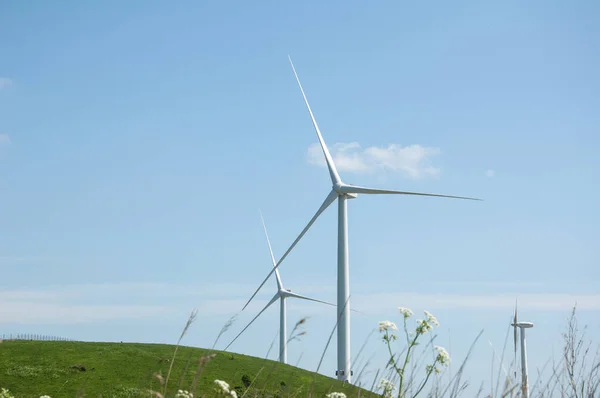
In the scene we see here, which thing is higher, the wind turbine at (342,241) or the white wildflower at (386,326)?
the wind turbine at (342,241)

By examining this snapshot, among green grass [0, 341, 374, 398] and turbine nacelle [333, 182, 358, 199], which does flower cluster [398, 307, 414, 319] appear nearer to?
green grass [0, 341, 374, 398]

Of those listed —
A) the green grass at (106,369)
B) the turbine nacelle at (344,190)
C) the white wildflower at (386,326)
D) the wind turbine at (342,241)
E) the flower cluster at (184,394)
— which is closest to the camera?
the flower cluster at (184,394)

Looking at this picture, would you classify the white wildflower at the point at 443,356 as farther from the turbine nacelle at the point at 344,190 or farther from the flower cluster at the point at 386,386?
the turbine nacelle at the point at 344,190

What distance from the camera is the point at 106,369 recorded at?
37000mm

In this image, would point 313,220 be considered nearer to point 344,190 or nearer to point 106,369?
point 344,190

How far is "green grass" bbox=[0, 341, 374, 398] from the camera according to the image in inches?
1304

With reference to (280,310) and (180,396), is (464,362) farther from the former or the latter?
(280,310)

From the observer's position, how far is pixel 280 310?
59.6 meters

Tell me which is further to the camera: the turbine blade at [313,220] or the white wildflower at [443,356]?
the turbine blade at [313,220]

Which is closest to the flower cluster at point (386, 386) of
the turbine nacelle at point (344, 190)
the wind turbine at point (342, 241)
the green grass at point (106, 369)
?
the green grass at point (106, 369)

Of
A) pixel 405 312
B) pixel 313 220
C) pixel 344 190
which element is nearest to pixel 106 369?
pixel 313 220

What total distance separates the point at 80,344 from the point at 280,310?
20.3 m

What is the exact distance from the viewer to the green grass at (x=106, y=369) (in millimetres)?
33125

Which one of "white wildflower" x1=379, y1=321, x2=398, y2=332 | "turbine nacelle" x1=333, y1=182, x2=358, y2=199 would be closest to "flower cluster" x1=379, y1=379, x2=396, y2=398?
"white wildflower" x1=379, y1=321, x2=398, y2=332
